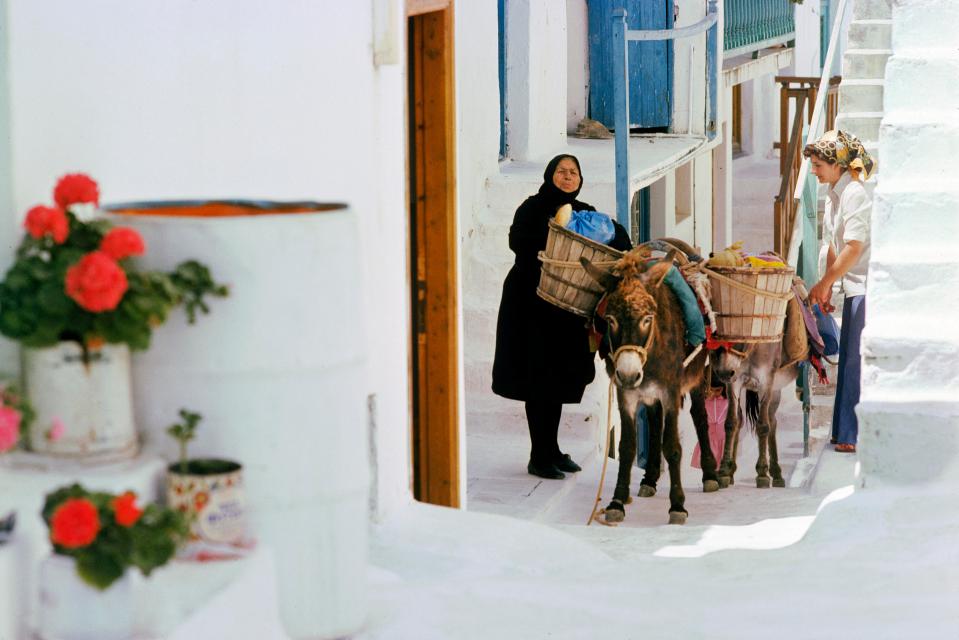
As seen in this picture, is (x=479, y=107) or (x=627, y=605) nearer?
(x=627, y=605)

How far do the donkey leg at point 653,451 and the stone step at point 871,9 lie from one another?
5131 mm

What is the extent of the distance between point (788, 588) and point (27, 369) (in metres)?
2.71

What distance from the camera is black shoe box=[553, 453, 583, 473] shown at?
29.0ft

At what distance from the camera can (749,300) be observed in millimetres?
8125

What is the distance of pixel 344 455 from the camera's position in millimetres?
4320

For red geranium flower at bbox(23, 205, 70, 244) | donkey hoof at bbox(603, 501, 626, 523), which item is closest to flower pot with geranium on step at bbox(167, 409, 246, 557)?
red geranium flower at bbox(23, 205, 70, 244)

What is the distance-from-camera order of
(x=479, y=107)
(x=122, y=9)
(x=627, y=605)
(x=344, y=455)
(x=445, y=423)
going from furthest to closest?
(x=479, y=107)
(x=445, y=423)
(x=627, y=605)
(x=122, y=9)
(x=344, y=455)

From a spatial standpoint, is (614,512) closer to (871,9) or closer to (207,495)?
(207,495)

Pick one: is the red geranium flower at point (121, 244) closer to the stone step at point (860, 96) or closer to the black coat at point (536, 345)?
the black coat at point (536, 345)

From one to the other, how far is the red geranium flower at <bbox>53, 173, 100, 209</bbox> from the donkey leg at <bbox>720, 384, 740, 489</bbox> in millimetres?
5349

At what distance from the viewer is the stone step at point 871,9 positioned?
12273 mm

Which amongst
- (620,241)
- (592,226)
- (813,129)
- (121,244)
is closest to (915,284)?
(592,226)

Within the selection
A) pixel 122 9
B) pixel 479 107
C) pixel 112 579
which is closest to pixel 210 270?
pixel 112 579

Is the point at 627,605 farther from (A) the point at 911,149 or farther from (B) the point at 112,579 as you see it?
(A) the point at 911,149
